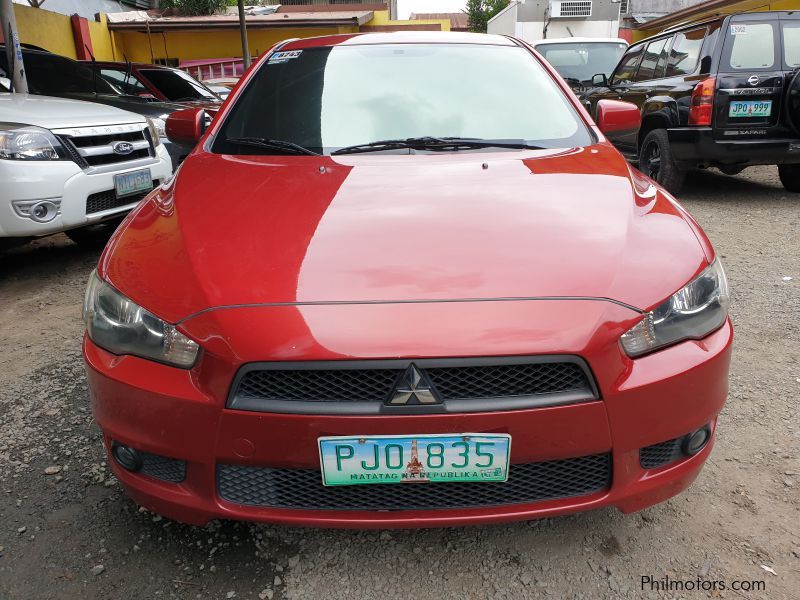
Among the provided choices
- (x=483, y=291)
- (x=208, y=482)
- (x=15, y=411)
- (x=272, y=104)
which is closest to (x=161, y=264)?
(x=208, y=482)

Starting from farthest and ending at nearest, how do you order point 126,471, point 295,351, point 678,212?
point 678,212, point 126,471, point 295,351

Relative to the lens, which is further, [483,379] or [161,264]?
[161,264]

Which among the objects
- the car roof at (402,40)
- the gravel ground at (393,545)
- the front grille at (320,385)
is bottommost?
the gravel ground at (393,545)

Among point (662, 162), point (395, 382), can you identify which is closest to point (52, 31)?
point (662, 162)

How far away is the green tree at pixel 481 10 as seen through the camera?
39.8m

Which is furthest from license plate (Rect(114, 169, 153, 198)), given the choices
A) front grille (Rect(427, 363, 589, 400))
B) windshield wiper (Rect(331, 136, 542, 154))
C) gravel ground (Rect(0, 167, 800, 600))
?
front grille (Rect(427, 363, 589, 400))

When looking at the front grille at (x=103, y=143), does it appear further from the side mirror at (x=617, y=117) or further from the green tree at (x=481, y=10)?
the green tree at (x=481, y=10)

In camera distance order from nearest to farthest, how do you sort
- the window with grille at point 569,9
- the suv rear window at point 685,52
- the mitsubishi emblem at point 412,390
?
the mitsubishi emblem at point 412,390, the suv rear window at point 685,52, the window with grille at point 569,9

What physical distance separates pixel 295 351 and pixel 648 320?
0.77 metres

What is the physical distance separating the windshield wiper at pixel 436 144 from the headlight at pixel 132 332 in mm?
959

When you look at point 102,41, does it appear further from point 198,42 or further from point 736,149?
point 736,149

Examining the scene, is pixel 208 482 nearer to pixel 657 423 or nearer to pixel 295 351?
pixel 295 351

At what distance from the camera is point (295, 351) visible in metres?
1.28

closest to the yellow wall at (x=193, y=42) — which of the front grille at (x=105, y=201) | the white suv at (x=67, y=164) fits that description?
the white suv at (x=67, y=164)
